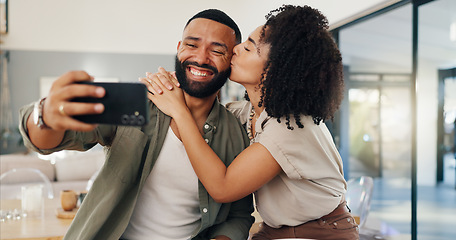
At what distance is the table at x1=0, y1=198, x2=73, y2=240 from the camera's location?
184 cm

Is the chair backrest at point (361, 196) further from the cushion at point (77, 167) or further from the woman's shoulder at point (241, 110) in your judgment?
the cushion at point (77, 167)

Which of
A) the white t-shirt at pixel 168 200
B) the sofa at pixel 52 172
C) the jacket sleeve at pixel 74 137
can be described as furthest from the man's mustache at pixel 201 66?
the sofa at pixel 52 172

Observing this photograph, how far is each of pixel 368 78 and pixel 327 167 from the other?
292 inches

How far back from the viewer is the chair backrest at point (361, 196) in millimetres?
2746

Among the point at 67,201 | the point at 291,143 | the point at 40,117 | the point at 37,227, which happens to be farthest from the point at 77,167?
the point at 40,117

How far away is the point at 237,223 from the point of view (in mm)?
Result: 1449

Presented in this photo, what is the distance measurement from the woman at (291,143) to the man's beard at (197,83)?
0.09 meters

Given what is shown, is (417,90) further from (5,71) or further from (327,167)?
(5,71)

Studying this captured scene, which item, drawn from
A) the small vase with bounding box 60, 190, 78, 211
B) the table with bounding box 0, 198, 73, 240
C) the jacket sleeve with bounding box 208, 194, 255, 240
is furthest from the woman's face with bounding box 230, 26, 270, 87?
the small vase with bounding box 60, 190, 78, 211

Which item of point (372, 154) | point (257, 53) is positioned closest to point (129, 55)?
point (372, 154)

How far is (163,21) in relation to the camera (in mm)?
8398

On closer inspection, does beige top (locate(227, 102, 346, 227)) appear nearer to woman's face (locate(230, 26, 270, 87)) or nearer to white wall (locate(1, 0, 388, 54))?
woman's face (locate(230, 26, 270, 87))

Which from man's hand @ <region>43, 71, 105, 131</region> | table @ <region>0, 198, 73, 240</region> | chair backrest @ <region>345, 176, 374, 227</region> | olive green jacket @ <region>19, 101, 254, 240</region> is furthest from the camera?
chair backrest @ <region>345, 176, 374, 227</region>

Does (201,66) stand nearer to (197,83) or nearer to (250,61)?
(197,83)
